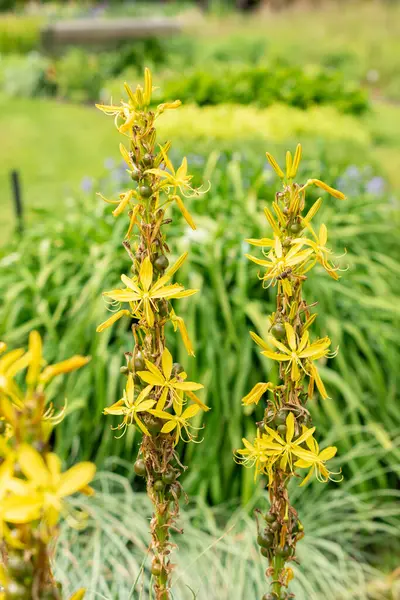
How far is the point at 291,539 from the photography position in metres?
1.12

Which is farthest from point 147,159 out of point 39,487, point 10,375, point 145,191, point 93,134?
point 93,134

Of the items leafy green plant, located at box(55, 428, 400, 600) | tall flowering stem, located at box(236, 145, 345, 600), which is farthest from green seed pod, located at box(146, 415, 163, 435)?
leafy green plant, located at box(55, 428, 400, 600)

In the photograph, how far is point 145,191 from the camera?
1.00 meters

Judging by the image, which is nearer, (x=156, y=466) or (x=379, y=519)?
(x=156, y=466)

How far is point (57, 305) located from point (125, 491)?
82cm

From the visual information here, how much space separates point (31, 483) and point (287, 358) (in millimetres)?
476

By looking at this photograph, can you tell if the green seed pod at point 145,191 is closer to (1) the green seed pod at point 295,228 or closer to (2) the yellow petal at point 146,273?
(2) the yellow petal at point 146,273

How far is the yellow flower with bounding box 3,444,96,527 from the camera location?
2.10 feet

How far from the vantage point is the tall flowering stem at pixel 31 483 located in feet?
2.12

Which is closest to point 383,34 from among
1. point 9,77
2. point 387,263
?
point 9,77

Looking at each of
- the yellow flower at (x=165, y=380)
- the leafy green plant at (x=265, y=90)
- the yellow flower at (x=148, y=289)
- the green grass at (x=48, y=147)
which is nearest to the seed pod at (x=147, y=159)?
the yellow flower at (x=148, y=289)

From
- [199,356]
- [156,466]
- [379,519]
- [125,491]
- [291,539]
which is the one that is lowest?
[379,519]

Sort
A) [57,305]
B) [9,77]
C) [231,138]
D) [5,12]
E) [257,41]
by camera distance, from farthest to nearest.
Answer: [5,12], [257,41], [9,77], [231,138], [57,305]

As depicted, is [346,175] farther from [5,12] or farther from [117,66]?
[5,12]
